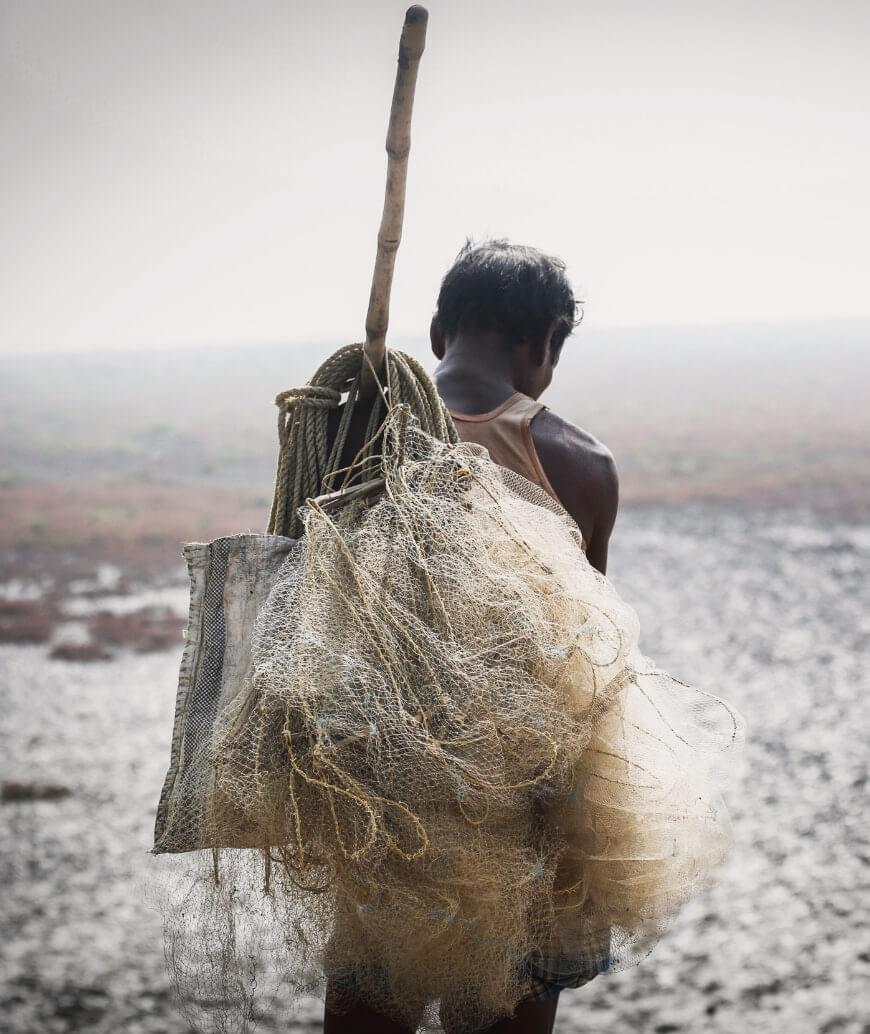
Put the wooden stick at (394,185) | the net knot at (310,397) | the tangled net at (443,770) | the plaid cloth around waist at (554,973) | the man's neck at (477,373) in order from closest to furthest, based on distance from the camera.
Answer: the tangled net at (443,770)
the wooden stick at (394,185)
the plaid cloth around waist at (554,973)
the net knot at (310,397)
the man's neck at (477,373)

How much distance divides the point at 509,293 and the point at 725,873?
410cm

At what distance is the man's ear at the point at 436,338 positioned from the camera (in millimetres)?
2363

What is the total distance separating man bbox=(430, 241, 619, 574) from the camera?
6.75 feet

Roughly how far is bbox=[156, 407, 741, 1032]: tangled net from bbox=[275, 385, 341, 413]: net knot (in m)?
0.21

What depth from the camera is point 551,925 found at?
1.73 meters

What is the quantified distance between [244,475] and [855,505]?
1439 cm

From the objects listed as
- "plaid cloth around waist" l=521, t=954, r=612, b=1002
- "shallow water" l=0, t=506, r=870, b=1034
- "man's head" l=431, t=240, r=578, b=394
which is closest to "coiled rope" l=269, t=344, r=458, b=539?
"man's head" l=431, t=240, r=578, b=394

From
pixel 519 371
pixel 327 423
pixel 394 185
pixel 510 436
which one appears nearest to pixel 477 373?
pixel 519 371

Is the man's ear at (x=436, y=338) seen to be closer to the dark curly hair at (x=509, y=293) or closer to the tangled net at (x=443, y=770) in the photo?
the dark curly hair at (x=509, y=293)

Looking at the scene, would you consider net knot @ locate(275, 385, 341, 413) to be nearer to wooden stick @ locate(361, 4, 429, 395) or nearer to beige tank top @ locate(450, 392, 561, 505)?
wooden stick @ locate(361, 4, 429, 395)

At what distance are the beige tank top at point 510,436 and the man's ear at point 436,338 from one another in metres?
0.35

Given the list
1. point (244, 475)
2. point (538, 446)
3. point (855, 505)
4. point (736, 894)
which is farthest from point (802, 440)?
point (538, 446)

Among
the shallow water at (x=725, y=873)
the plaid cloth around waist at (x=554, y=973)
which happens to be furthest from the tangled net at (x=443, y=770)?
the shallow water at (x=725, y=873)

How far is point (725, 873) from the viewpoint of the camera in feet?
17.2
